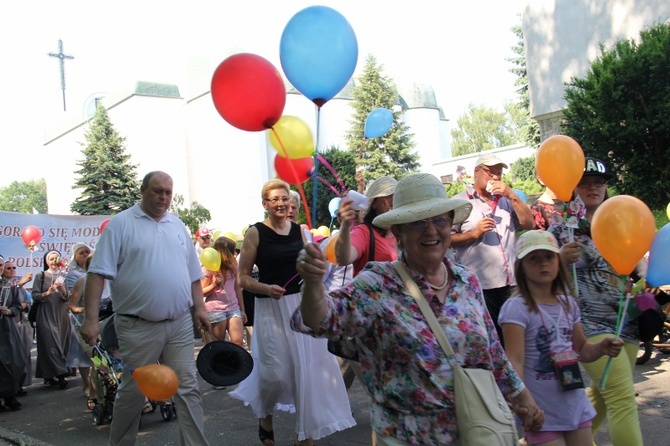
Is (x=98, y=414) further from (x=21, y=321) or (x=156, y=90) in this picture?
(x=156, y=90)

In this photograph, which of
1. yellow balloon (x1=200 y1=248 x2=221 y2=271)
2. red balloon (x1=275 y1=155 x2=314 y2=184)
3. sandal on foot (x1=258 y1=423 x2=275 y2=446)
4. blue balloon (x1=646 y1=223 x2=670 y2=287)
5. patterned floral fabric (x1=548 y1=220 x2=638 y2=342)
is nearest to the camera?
blue balloon (x1=646 y1=223 x2=670 y2=287)

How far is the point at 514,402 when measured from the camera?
2.79 meters

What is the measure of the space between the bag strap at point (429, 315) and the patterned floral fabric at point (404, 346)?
0.6 inches

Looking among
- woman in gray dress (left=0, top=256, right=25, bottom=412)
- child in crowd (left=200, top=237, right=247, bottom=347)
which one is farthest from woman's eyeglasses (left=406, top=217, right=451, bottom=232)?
woman in gray dress (left=0, top=256, right=25, bottom=412)

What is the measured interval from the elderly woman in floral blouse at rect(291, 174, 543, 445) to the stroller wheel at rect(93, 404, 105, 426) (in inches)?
202

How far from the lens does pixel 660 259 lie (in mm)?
3850

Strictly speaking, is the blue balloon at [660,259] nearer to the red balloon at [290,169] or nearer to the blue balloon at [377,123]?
the red balloon at [290,169]

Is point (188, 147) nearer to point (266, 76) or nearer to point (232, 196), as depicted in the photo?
point (232, 196)

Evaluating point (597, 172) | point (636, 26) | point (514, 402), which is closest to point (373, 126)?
point (597, 172)

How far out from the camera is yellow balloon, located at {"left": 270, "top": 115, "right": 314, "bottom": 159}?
4.43 metres

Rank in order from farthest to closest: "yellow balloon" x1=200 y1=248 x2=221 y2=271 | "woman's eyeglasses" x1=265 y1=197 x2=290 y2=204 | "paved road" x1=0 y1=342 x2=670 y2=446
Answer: "yellow balloon" x1=200 y1=248 x2=221 y2=271, "paved road" x1=0 y1=342 x2=670 y2=446, "woman's eyeglasses" x1=265 y1=197 x2=290 y2=204

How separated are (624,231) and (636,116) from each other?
15.1 meters

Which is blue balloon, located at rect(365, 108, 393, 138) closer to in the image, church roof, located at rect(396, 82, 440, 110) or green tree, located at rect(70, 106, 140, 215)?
green tree, located at rect(70, 106, 140, 215)

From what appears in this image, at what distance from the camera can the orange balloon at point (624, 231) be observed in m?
3.67
